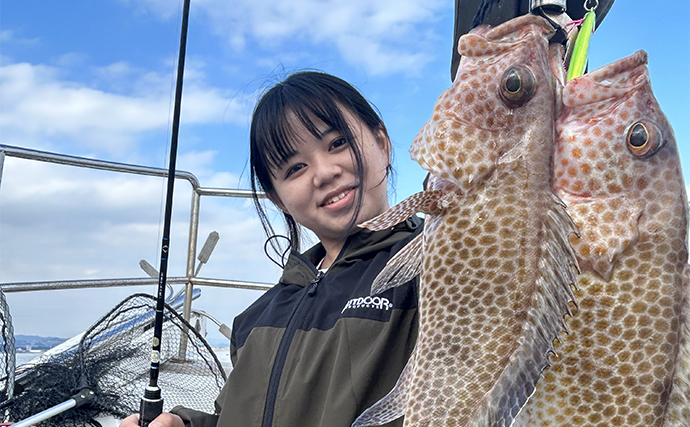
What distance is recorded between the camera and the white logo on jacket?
4.92 feet

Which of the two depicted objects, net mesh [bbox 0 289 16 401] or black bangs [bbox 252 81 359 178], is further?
net mesh [bbox 0 289 16 401]

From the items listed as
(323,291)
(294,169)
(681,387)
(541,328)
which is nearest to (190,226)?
(294,169)

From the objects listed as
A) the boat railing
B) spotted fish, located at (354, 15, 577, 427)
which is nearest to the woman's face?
spotted fish, located at (354, 15, 577, 427)

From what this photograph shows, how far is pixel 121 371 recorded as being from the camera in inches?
123

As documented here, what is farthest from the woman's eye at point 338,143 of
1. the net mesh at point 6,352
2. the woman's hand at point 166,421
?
the net mesh at point 6,352

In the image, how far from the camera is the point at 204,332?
4.41 metres

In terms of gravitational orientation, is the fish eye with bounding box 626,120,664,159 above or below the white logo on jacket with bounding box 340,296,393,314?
above

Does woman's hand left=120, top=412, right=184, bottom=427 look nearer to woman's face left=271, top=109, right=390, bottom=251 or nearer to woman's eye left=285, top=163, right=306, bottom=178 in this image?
woman's face left=271, top=109, right=390, bottom=251

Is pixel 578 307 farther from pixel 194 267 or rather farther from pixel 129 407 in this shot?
pixel 194 267

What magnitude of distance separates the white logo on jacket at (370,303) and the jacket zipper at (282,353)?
0.23 m

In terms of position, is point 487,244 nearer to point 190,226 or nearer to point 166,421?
point 166,421

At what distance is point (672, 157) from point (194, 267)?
385cm

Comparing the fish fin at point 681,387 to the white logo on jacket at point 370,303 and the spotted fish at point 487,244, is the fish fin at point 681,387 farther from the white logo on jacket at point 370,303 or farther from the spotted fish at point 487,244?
the white logo on jacket at point 370,303

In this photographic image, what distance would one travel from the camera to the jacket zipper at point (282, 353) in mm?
1595
